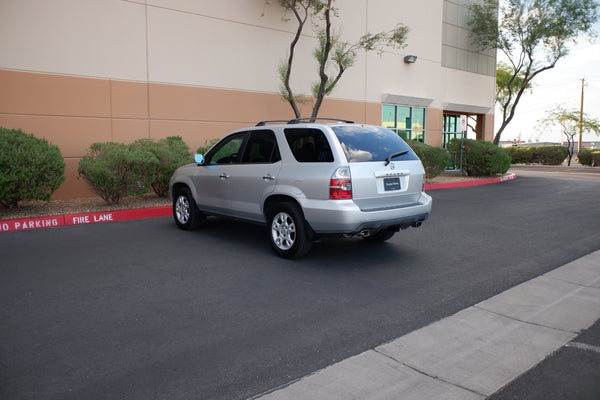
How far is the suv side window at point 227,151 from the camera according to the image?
757cm

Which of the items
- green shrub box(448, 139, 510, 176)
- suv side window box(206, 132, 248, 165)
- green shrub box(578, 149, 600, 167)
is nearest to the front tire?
suv side window box(206, 132, 248, 165)

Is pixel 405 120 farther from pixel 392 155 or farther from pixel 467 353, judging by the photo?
pixel 467 353

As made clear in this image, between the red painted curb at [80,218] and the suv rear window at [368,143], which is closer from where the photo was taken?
the suv rear window at [368,143]

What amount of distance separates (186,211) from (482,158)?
1466 cm

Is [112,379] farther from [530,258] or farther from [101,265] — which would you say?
[530,258]

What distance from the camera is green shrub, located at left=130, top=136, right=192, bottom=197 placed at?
11320mm

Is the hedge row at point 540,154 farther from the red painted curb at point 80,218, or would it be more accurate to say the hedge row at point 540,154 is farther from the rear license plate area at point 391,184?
the rear license plate area at point 391,184

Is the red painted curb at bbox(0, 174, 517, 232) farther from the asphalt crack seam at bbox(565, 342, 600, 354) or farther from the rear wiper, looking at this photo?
the asphalt crack seam at bbox(565, 342, 600, 354)

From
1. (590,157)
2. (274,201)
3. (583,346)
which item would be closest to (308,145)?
(274,201)

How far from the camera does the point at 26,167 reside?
8.94 m

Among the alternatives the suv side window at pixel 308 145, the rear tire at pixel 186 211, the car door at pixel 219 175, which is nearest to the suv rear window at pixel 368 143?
the suv side window at pixel 308 145

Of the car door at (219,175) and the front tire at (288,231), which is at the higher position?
the car door at (219,175)

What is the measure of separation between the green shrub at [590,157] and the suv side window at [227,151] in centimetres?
3458

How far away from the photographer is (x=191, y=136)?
14.0 m
